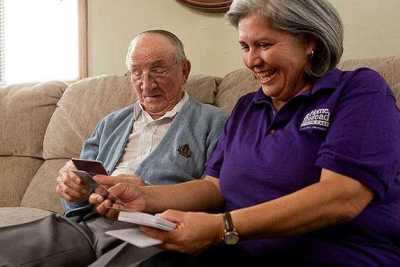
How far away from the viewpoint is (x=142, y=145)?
1.75m

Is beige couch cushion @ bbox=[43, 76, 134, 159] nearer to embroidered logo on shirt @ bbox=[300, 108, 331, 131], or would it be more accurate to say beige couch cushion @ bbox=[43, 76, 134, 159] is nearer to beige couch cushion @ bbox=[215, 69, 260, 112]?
beige couch cushion @ bbox=[215, 69, 260, 112]

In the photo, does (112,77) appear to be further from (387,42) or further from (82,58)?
(387,42)

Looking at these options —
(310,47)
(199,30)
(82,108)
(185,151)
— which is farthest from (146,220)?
(199,30)

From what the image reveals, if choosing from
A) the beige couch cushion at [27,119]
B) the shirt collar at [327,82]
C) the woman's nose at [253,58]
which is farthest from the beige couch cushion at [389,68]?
the beige couch cushion at [27,119]

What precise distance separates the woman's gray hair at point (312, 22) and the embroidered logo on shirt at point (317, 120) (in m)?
0.12

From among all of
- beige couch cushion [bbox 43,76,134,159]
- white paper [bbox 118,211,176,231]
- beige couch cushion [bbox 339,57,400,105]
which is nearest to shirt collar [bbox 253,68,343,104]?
beige couch cushion [bbox 339,57,400,105]

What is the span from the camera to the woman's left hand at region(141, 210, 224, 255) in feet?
3.26

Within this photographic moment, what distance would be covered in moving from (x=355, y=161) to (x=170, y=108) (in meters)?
0.92

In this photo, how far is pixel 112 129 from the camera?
1844mm

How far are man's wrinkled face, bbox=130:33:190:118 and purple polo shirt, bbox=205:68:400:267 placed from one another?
589 mm

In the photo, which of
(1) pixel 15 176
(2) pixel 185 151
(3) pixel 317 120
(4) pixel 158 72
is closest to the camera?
(3) pixel 317 120

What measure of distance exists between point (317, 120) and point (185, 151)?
0.64m

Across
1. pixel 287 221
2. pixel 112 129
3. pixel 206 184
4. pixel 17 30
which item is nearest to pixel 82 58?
pixel 17 30

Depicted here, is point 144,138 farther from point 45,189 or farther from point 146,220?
point 146,220
